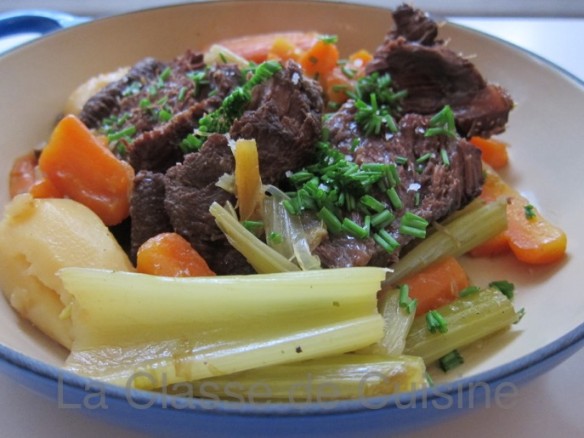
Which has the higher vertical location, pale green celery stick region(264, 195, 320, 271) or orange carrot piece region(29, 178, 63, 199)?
pale green celery stick region(264, 195, 320, 271)

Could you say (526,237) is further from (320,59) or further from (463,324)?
(320,59)

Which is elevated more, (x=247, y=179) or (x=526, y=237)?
(x=247, y=179)

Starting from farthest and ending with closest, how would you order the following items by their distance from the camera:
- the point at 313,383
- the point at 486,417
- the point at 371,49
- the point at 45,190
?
1. the point at 371,49
2. the point at 45,190
3. the point at 486,417
4. the point at 313,383

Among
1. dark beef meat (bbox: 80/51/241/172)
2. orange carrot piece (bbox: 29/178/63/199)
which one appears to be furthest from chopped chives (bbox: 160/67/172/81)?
orange carrot piece (bbox: 29/178/63/199)

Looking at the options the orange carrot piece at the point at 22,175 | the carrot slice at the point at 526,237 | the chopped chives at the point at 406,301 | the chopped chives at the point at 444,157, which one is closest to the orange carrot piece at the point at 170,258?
the chopped chives at the point at 406,301

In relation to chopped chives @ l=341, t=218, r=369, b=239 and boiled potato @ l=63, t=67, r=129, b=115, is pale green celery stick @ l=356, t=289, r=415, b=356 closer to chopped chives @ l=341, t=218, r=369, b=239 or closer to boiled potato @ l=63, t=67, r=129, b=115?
chopped chives @ l=341, t=218, r=369, b=239

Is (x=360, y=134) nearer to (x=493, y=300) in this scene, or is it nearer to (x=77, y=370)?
(x=493, y=300)

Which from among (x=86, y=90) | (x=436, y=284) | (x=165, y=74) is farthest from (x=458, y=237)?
(x=86, y=90)
